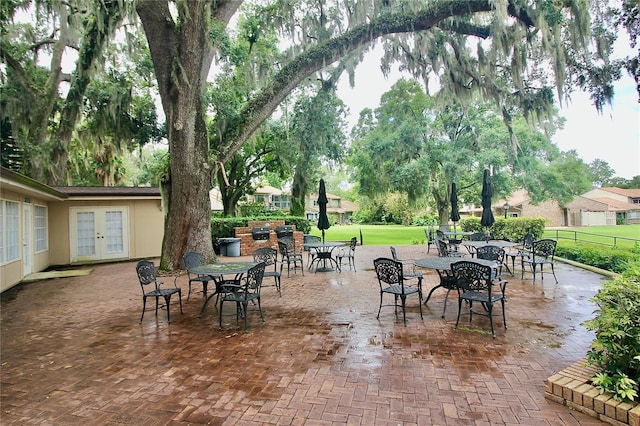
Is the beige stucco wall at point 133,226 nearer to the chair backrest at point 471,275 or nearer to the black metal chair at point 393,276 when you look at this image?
the black metal chair at point 393,276

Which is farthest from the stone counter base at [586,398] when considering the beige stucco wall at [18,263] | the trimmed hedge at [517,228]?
the trimmed hedge at [517,228]

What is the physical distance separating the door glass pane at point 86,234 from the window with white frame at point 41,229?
0.89 metres

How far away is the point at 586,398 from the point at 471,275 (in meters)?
1.98

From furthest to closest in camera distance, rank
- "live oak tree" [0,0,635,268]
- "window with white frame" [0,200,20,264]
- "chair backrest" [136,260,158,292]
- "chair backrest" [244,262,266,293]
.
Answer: "live oak tree" [0,0,635,268] < "window with white frame" [0,200,20,264] < "chair backrest" [136,260,158,292] < "chair backrest" [244,262,266,293]

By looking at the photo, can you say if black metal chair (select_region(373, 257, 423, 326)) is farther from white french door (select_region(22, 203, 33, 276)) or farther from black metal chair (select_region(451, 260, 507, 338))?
white french door (select_region(22, 203, 33, 276))

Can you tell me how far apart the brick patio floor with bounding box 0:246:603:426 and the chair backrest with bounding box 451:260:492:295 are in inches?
21.8

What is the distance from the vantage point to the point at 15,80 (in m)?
12.1

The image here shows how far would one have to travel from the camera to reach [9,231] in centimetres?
757

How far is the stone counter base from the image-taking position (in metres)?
2.29

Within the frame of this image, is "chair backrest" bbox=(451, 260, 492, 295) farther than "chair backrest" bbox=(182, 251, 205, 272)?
A: No

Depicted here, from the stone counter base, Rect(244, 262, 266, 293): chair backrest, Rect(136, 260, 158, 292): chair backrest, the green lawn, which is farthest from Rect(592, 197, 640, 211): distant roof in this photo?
Rect(136, 260, 158, 292): chair backrest

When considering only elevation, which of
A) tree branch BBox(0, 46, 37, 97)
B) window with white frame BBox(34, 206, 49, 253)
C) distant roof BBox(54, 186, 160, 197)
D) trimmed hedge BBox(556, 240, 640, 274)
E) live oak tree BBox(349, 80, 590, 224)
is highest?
tree branch BBox(0, 46, 37, 97)

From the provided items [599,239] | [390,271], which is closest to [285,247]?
[390,271]

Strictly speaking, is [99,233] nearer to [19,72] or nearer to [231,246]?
[231,246]
